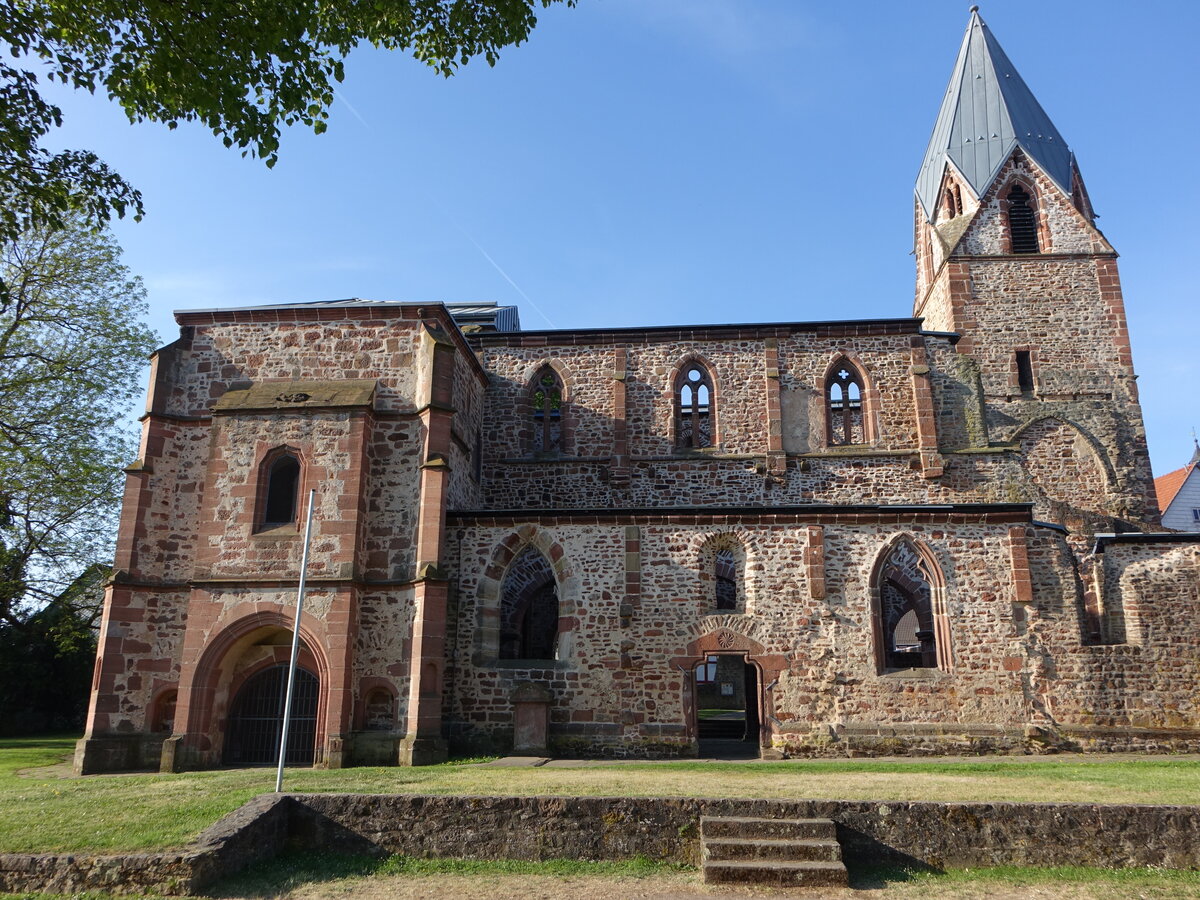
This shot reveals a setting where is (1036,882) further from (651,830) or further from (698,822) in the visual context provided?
(651,830)

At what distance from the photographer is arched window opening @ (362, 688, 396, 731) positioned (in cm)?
1622

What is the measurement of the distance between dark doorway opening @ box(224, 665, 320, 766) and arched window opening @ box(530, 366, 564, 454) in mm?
8717

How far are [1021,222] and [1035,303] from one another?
2.90 m

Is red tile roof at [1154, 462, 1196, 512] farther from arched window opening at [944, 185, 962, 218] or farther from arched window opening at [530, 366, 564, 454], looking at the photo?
arched window opening at [530, 366, 564, 454]

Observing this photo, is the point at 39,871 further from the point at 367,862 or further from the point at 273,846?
the point at 367,862

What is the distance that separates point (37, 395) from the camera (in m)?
24.6

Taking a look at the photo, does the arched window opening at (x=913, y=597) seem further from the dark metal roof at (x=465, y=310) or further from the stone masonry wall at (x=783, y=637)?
the dark metal roof at (x=465, y=310)

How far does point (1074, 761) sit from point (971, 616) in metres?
3.02

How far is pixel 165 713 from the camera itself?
1681 centimetres

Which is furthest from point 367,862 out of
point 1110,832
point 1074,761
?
point 1074,761

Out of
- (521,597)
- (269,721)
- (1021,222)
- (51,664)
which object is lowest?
(269,721)

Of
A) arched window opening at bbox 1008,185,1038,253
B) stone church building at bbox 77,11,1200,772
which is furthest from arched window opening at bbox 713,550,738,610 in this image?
arched window opening at bbox 1008,185,1038,253

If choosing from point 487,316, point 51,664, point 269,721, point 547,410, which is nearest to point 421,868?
point 269,721

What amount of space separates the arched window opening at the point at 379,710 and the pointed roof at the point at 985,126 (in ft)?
70.0
